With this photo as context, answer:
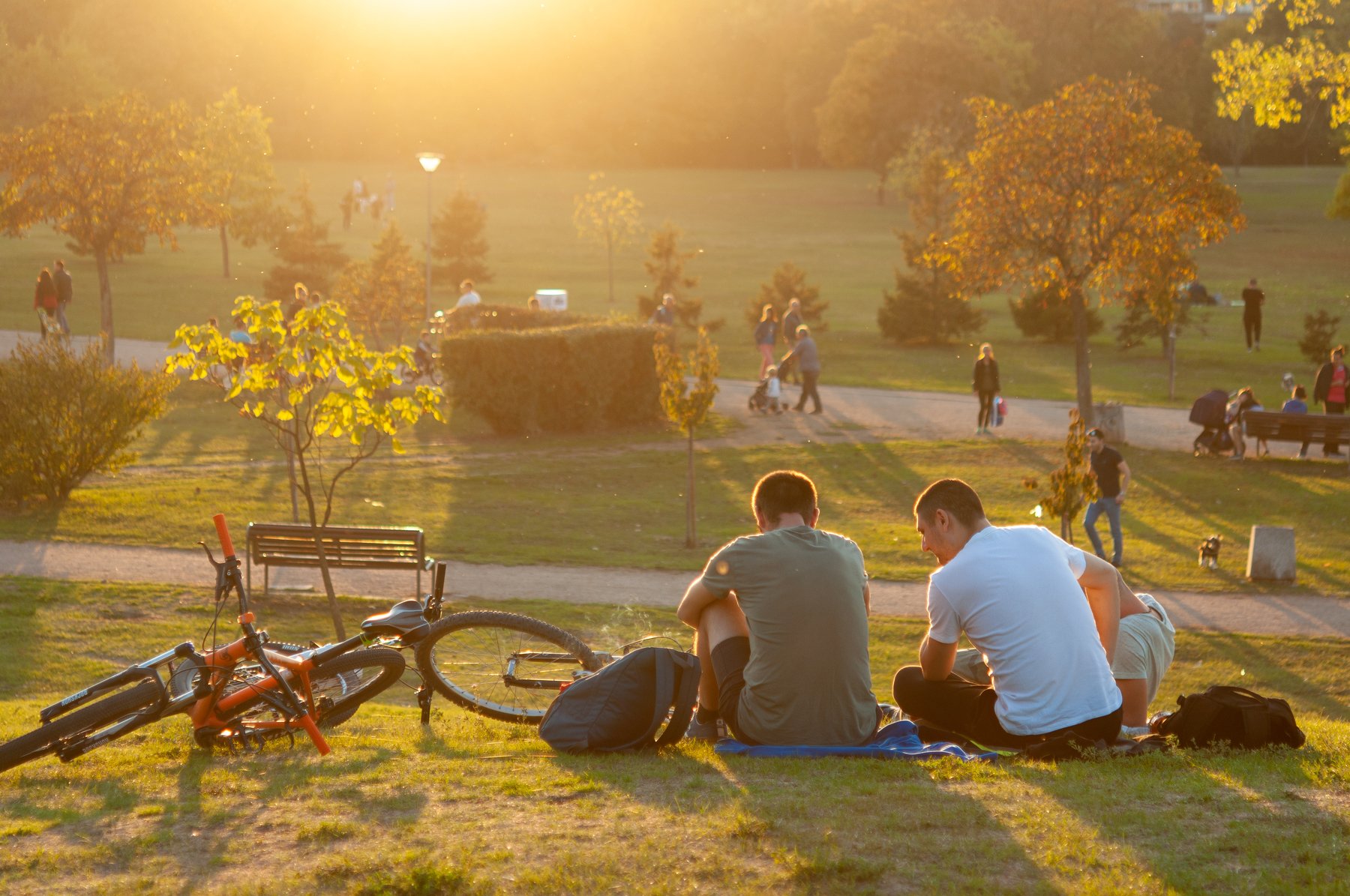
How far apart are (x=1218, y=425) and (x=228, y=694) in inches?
641

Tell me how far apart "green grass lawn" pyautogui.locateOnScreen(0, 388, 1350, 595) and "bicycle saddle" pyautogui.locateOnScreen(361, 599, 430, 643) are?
22.0ft

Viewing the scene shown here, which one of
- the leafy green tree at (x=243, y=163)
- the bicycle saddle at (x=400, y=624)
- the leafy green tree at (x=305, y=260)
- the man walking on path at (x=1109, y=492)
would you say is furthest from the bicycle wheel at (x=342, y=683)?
the leafy green tree at (x=243, y=163)

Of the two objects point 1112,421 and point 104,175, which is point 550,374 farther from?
point 104,175

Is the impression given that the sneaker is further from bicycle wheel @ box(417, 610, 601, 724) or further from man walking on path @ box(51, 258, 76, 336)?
man walking on path @ box(51, 258, 76, 336)

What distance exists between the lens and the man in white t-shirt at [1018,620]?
5.39m

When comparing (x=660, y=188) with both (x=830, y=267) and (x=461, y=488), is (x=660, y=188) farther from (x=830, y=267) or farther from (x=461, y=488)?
(x=461, y=488)

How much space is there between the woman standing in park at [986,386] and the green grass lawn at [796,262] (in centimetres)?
443

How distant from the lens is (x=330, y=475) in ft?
57.8

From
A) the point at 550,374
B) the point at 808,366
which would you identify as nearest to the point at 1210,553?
the point at 808,366

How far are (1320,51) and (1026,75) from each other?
188 feet

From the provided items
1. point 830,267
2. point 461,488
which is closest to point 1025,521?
point 461,488

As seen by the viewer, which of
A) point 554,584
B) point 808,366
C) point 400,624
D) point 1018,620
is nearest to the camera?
point 1018,620

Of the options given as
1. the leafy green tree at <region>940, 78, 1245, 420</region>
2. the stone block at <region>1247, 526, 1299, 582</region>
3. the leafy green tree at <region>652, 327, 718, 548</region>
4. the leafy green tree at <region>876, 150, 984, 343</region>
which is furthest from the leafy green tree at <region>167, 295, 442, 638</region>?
the leafy green tree at <region>876, 150, 984, 343</region>

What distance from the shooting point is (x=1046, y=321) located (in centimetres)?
3388
